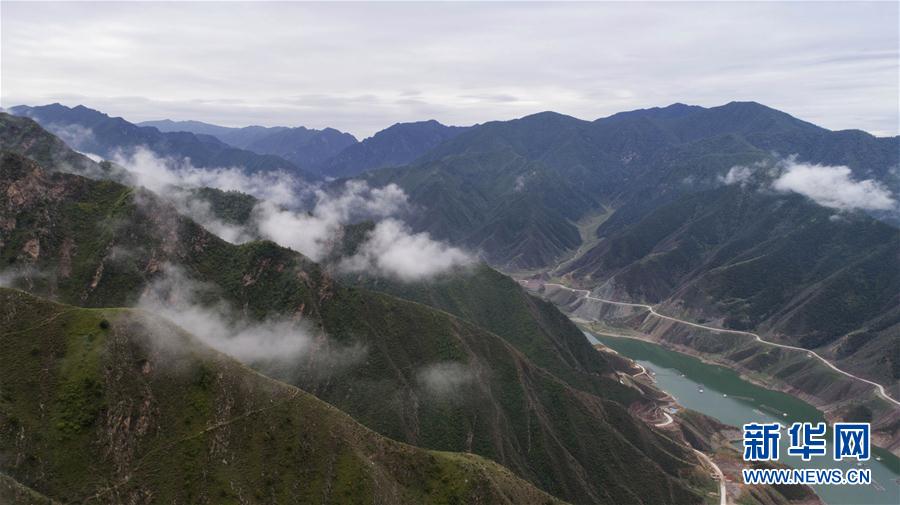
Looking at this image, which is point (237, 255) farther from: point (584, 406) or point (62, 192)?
point (584, 406)

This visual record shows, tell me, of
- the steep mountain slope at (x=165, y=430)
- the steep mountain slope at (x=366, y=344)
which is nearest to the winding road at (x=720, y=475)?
the steep mountain slope at (x=366, y=344)

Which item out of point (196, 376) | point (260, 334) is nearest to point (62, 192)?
point (260, 334)

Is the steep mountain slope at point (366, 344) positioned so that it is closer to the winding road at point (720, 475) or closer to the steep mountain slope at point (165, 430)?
the winding road at point (720, 475)

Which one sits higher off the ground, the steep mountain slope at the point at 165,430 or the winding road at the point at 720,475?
the steep mountain slope at the point at 165,430

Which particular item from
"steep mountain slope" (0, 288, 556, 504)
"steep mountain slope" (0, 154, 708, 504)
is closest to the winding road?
"steep mountain slope" (0, 154, 708, 504)

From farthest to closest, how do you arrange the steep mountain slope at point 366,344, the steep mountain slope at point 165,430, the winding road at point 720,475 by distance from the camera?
1. the winding road at point 720,475
2. the steep mountain slope at point 366,344
3. the steep mountain slope at point 165,430

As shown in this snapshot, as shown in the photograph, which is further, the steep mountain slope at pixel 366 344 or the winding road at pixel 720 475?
the winding road at pixel 720 475

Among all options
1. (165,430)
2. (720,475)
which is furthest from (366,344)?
(720,475)

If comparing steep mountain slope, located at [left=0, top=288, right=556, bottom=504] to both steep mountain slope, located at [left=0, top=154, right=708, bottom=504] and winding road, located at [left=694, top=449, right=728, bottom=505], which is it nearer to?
steep mountain slope, located at [left=0, top=154, right=708, bottom=504]
